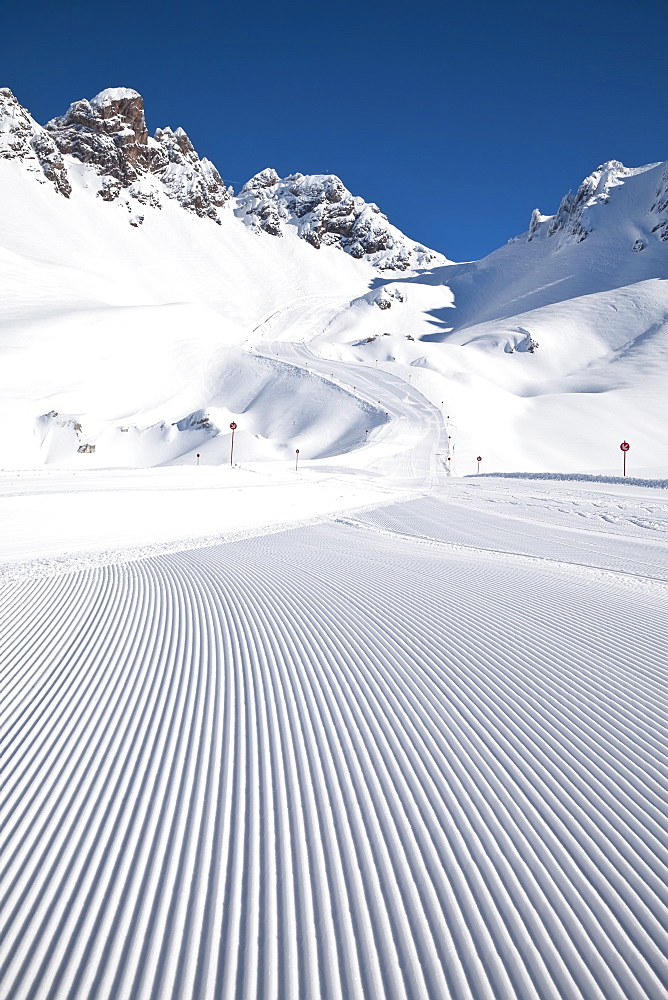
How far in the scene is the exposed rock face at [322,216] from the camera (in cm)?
A: 12700

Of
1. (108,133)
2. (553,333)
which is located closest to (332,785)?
(553,333)

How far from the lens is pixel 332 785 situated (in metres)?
2.71

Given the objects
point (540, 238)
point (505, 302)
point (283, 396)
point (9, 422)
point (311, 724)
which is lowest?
point (311, 724)

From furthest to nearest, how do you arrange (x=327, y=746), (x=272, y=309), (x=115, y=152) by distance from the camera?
(x=115, y=152), (x=272, y=309), (x=327, y=746)

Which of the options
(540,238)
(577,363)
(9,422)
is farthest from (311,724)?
(540,238)

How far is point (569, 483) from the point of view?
2098 centimetres

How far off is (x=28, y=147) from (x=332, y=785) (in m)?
135

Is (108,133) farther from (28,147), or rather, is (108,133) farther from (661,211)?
(661,211)

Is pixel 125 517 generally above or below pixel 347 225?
below

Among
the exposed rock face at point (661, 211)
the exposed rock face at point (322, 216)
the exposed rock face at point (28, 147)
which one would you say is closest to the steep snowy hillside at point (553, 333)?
the exposed rock face at point (661, 211)

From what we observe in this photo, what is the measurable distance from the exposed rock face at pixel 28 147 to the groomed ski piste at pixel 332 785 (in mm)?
124205

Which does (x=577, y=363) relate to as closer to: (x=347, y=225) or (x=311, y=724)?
(x=311, y=724)

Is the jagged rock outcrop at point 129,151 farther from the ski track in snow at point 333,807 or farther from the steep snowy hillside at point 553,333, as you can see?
the ski track in snow at point 333,807

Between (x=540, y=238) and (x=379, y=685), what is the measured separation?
12963 centimetres
